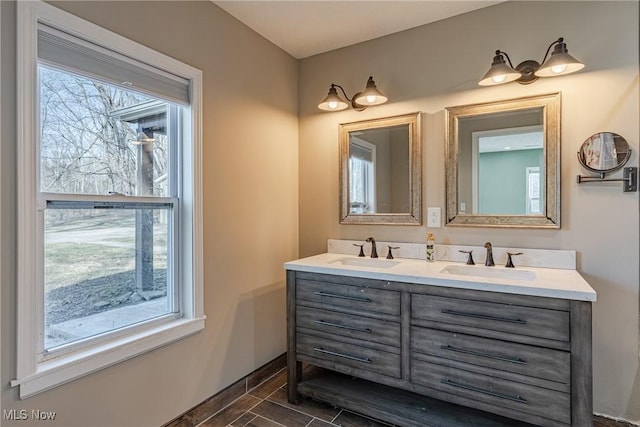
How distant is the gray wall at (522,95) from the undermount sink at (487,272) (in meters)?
0.21

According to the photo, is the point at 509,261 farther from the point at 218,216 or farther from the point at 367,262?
the point at 218,216

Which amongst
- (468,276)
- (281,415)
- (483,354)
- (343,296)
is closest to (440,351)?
(483,354)

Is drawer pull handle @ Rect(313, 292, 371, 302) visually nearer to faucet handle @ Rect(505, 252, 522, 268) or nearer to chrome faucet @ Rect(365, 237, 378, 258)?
chrome faucet @ Rect(365, 237, 378, 258)

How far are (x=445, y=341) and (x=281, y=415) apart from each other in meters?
1.08

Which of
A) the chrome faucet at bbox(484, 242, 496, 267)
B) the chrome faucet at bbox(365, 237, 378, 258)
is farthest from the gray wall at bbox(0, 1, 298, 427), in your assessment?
the chrome faucet at bbox(484, 242, 496, 267)

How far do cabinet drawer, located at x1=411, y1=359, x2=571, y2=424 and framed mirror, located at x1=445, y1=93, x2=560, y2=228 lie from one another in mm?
933

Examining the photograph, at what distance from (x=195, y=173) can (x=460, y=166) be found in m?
1.67

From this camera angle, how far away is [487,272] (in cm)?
207

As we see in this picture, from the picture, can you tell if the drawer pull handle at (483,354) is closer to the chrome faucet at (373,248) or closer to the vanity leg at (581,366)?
the vanity leg at (581,366)

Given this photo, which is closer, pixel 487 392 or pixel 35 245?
pixel 35 245

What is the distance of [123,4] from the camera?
1653 mm

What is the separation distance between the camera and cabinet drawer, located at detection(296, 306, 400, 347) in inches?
74.9

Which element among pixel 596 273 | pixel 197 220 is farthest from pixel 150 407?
pixel 596 273

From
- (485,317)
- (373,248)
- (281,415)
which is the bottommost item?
(281,415)
